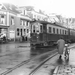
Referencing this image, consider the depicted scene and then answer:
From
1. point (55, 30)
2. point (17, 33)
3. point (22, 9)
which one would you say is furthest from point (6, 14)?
point (55, 30)

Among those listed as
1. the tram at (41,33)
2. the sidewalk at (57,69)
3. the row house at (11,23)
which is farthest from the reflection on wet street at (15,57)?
the row house at (11,23)

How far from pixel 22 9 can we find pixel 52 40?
104 ft

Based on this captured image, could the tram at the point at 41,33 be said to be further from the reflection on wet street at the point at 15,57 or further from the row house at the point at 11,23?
the row house at the point at 11,23

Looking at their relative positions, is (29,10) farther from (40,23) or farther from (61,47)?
(61,47)

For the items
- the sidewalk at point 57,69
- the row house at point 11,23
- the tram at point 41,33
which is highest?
the row house at point 11,23

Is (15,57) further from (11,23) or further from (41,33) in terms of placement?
(11,23)

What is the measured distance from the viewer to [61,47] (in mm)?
12734

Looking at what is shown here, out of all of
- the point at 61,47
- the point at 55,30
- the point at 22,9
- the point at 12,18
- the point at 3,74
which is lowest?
the point at 3,74

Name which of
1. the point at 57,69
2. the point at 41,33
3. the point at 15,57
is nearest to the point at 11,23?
the point at 41,33

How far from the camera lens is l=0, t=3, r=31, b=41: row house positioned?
43.4 meters

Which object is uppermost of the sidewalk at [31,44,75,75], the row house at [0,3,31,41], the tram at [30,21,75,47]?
the row house at [0,3,31,41]

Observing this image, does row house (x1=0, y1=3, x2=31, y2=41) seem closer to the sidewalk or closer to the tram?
the tram

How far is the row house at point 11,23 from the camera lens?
43.4 meters

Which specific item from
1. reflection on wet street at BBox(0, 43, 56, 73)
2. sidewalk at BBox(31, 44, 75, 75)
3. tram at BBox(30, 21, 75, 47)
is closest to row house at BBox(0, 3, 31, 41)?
tram at BBox(30, 21, 75, 47)
